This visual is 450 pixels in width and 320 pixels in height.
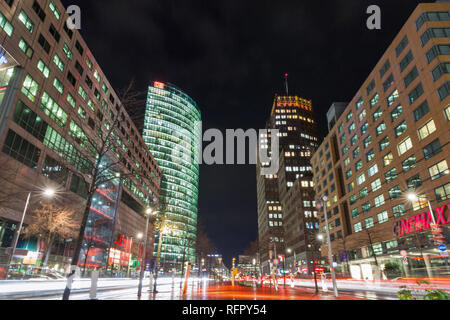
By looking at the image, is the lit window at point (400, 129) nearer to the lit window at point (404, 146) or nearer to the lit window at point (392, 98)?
the lit window at point (404, 146)

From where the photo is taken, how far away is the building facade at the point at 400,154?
127 ft

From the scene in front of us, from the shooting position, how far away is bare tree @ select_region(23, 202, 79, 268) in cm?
3719

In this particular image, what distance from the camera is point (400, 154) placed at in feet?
154

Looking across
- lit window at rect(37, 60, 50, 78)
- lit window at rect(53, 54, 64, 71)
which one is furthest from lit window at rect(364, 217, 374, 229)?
lit window at rect(53, 54, 64, 71)

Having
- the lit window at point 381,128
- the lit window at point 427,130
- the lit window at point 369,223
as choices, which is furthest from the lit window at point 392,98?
the lit window at point 369,223

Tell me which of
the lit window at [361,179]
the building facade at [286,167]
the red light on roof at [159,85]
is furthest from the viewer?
the red light on roof at [159,85]

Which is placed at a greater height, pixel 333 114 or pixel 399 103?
pixel 333 114

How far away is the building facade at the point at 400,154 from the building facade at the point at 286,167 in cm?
5892

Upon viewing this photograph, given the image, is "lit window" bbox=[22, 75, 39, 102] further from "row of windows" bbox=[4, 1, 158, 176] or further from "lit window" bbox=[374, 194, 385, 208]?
"lit window" bbox=[374, 194, 385, 208]

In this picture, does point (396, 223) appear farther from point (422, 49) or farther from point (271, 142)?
point (271, 142)

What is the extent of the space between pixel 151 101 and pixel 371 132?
12800 cm

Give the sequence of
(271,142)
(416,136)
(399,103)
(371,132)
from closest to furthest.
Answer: (416,136) → (399,103) → (371,132) → (271,142)

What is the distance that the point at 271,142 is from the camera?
187 m
